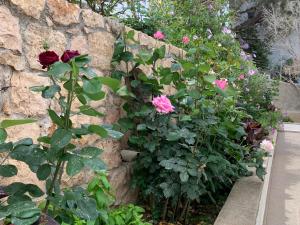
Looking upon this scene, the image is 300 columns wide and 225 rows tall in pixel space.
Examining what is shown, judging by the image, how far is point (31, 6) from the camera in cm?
199

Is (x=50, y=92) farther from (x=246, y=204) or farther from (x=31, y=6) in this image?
(x=246, y=204)

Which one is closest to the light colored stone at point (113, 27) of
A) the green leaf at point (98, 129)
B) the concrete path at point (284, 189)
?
the green leaf at point (98, 129)

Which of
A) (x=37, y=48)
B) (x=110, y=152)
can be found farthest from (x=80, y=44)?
(x=110, y=152)

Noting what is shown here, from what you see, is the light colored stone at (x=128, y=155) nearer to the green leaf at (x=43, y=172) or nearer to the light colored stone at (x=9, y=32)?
the light colored stone at (x=9, y=32)

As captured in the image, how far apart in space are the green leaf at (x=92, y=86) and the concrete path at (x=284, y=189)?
7.59 ft

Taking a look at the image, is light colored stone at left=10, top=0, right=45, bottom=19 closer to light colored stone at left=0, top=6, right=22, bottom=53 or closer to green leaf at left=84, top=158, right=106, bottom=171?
light colored stone at left=0, top=6, right=22, bottom=53

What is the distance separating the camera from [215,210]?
3.36 meters

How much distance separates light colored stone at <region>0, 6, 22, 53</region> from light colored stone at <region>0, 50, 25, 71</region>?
0.03 meters

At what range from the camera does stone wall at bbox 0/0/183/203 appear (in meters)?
1.87

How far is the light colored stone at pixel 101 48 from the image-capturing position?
8.50 ft

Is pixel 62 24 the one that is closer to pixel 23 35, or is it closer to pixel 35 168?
pixel 23 35

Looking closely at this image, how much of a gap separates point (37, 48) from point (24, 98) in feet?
0.92

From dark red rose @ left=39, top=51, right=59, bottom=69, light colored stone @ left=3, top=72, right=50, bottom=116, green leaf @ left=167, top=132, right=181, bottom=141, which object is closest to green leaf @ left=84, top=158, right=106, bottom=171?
dark red rose @ left=39, top=51, right=59, bottom=69

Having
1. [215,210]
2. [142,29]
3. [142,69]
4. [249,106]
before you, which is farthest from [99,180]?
[249,106]
